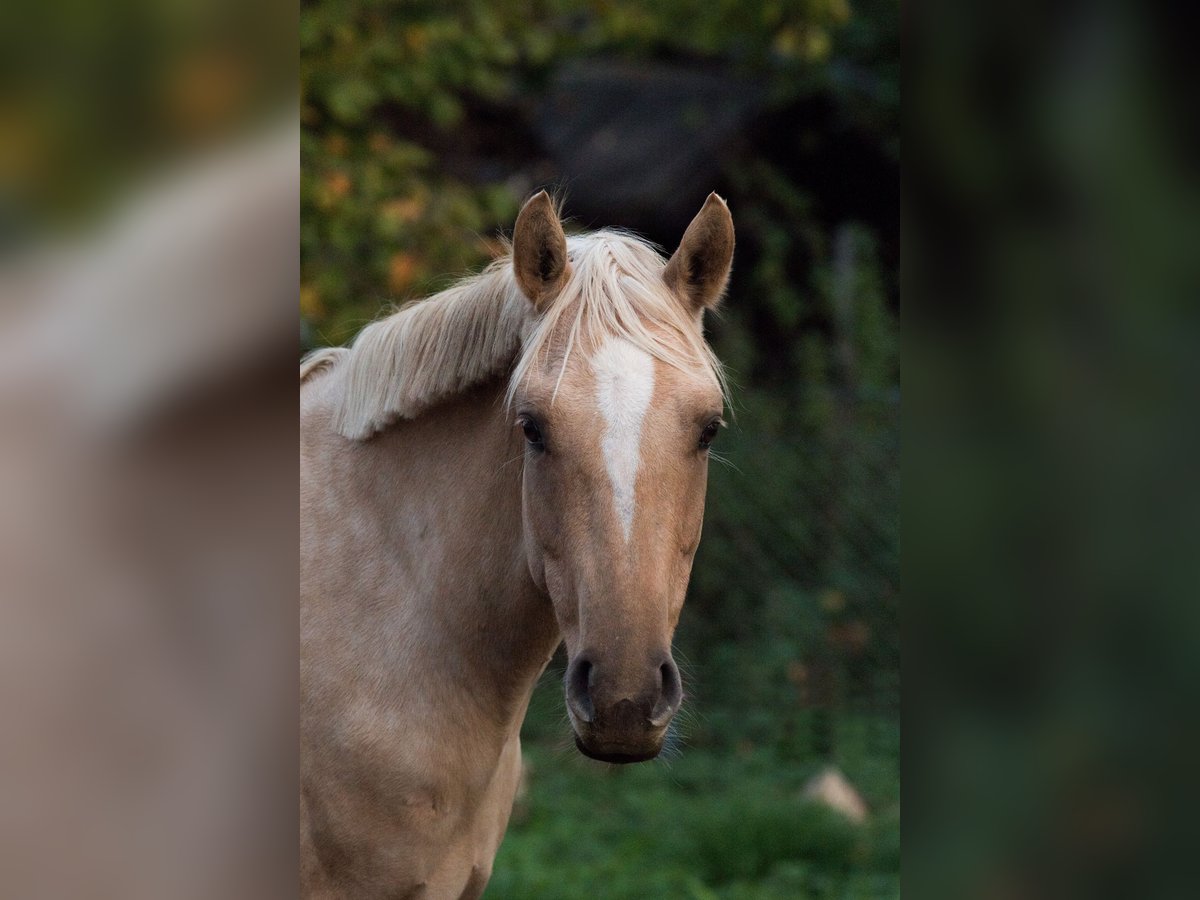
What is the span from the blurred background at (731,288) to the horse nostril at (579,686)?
3.40ft

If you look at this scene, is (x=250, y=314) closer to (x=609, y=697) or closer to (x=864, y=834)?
(x=609, y=697)

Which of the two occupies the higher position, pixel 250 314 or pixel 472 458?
pixel 250 314

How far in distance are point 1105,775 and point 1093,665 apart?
1.6 inches

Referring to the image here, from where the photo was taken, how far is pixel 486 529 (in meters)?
1.52

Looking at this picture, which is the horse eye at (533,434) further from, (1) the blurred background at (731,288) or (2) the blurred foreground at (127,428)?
(1) the blurred background at (731,288)

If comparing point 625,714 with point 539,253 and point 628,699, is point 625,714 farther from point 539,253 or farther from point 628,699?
point 539,253

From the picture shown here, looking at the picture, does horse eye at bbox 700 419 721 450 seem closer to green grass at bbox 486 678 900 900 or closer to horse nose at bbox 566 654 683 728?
horse nose at bbox 566 654 683 728

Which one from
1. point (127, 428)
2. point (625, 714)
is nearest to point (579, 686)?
point (625, 714)

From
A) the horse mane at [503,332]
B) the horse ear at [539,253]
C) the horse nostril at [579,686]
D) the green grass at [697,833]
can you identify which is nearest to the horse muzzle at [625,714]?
the horse nostril at [579,686]

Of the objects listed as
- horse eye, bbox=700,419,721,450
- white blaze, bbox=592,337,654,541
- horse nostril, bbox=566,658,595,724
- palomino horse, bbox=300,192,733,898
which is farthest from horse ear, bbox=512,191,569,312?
horse nostril, bbox=566,658,595,724

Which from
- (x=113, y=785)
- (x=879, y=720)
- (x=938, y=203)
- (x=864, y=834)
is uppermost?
(x=938, y=203)

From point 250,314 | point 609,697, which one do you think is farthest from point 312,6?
point 250,314

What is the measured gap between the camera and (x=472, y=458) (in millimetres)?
1541

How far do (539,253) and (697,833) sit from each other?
7.42ft
